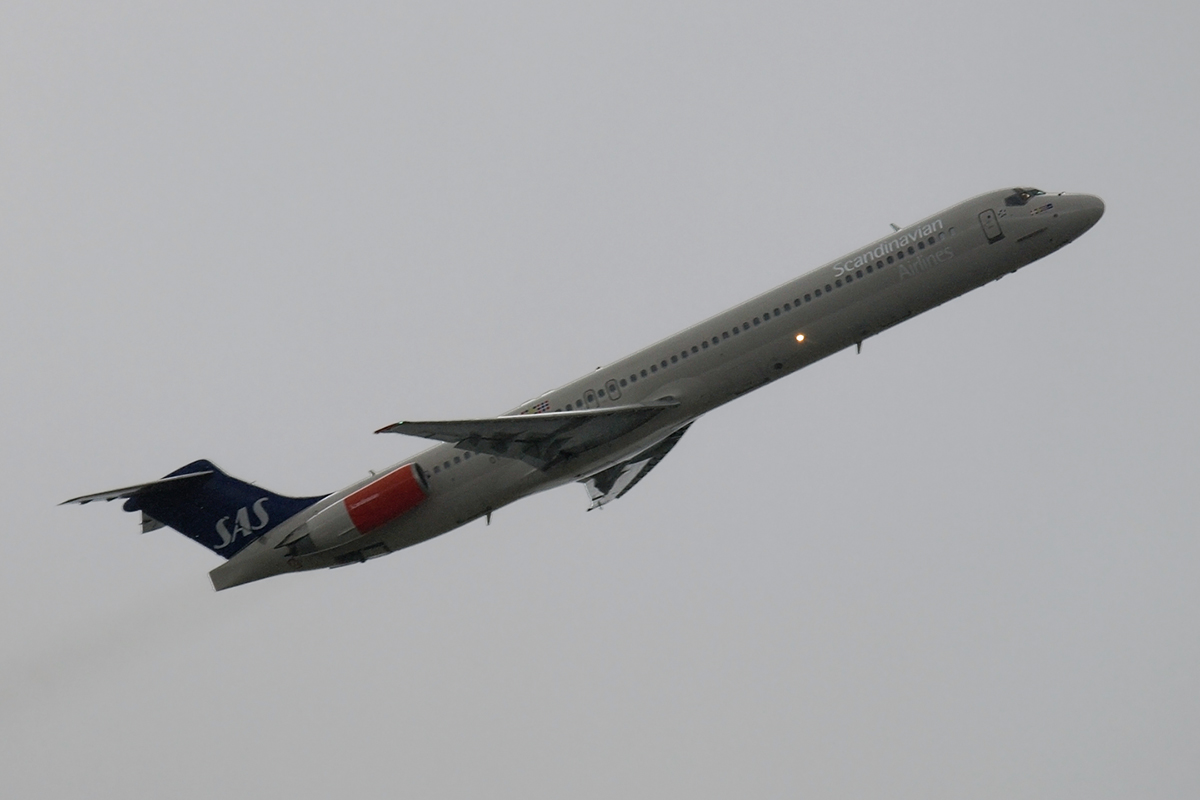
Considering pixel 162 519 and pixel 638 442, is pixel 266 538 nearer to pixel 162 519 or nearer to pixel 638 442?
pixel 162 519

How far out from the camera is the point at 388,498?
128 ft

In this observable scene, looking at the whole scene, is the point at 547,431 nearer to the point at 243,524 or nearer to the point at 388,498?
the point at 388,498

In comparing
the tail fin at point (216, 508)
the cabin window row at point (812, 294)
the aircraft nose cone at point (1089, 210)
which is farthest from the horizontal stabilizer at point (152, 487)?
the aircraft nose cone at point (1089, 210)

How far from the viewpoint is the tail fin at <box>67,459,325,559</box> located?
4147 cm

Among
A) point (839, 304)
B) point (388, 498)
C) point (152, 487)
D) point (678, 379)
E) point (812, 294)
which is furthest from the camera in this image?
point (152, 487)

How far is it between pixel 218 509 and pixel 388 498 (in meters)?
6.81

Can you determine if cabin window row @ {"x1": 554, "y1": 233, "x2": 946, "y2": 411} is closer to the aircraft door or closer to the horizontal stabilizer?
the aircraft door

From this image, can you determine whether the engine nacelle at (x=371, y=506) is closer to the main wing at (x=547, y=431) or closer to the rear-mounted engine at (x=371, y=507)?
the rear-mounted engine at (x=371, y=507)

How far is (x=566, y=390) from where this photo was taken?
128 ft

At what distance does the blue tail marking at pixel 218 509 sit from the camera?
1635 inches

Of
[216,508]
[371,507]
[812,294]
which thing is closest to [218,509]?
[216,508]

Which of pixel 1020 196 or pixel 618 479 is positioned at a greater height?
pixel 1020 196

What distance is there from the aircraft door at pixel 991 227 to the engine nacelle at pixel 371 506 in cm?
1898

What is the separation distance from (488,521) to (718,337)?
9819 millimetres
